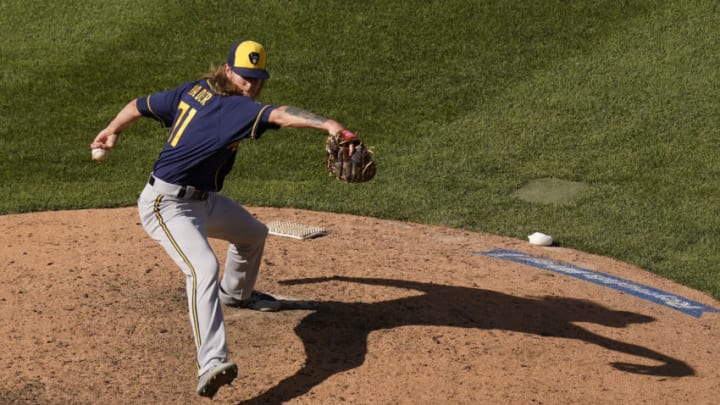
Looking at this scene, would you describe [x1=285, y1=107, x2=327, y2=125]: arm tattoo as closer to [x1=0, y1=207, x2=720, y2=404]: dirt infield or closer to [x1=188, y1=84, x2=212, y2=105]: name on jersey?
[x1=188, y1=84, x2=212, y2=105]: name on jersey

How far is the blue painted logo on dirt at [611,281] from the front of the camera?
8859 mm

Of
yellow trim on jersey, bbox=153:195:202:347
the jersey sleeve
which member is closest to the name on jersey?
the jersey sleeve

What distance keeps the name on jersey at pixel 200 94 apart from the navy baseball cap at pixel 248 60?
0.79 feet

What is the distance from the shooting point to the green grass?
36.8 ft

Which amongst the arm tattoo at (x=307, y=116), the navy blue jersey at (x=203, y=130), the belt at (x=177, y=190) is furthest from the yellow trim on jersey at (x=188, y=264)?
the arm tattoo at (x=307, y=116)

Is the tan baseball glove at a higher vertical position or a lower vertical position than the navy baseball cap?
lower

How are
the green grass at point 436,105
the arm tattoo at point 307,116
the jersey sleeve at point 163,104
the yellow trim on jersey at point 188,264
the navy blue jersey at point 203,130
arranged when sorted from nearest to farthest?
1. the arm tattoo at point 307,116
2. the yellow trim on jersey at point 188,264
3. the navy blue jersey at point 203,130
4. the jersey sleeve at point 163,104
5. the green grass at point 436,105

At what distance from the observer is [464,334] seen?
7.41 meters

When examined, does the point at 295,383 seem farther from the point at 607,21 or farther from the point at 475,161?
the point at 607,21

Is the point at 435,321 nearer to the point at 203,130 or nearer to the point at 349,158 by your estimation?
the point at 349,158

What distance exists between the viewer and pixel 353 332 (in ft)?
24.2

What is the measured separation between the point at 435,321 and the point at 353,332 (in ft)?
2.05

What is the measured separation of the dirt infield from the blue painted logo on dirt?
14cm

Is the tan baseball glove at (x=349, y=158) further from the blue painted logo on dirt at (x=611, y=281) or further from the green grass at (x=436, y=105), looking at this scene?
the green grass at (x=436, y=105)
